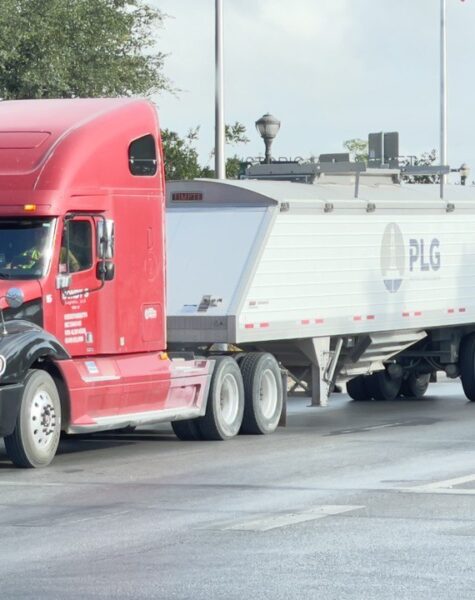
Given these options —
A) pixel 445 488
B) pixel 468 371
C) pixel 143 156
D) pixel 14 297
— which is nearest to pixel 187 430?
pixel 143 156

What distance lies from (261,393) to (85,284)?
147 inches

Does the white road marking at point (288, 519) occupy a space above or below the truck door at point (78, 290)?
below

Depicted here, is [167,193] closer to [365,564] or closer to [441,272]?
[441,272]

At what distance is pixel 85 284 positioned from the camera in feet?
56.0

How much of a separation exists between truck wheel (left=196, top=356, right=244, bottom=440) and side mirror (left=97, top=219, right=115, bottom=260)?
2525 millimetres

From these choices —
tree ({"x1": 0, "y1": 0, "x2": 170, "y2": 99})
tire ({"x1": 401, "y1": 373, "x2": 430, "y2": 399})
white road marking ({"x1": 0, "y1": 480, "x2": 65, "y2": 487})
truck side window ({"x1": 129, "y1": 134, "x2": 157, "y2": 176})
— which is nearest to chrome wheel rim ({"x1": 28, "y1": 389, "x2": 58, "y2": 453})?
white road marking ({"x1": 0, "y1": 480, "x2": 65, "y2": 487})

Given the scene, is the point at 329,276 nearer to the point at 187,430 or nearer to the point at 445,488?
the point at 187,430

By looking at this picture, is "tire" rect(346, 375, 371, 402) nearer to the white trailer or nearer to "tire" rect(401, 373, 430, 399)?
the white trailer

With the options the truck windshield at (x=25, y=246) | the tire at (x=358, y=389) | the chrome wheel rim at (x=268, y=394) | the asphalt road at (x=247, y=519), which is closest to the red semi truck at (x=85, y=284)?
the truck windshield at (x=25, y=246)

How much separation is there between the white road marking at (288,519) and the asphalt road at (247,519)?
1 centimetres

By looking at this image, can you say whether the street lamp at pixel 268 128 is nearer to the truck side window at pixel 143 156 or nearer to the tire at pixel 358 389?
the tire at pixel 358 389

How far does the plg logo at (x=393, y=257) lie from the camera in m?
23.3

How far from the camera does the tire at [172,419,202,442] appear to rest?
1920 cm

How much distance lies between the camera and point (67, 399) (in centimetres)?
1656
